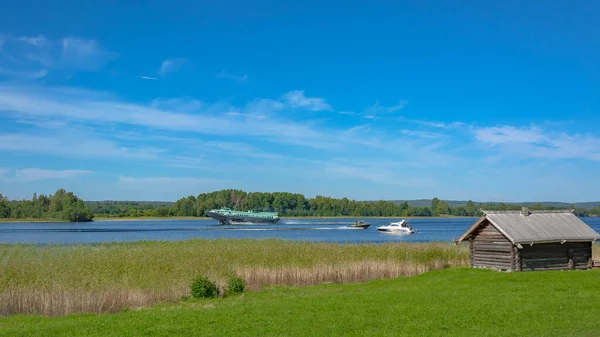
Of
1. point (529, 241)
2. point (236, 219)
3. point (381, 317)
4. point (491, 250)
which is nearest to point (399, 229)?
point (236, 219)

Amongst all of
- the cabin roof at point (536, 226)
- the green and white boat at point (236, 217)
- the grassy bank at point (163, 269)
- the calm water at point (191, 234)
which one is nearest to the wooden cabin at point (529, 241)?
the cabin roof at point (536, 226)

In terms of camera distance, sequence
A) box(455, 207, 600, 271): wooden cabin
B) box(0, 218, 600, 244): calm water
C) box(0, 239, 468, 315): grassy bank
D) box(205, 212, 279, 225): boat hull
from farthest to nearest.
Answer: box(205, 212, 279, 225): boat hull, box(0, 218, 600, 244): calm water, box(455, 207, 600, 271): wooden cabin, box(0, 239, 468, 315): grassy bank

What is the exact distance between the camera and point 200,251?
30.9m

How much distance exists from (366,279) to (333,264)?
6.20ft

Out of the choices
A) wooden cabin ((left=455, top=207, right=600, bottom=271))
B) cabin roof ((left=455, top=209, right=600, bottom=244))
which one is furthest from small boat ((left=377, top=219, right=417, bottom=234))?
wooden cabin ((left=455, top=207, right=600, bottom=271))

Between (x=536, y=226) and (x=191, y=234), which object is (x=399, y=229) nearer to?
(x=191, y=234)

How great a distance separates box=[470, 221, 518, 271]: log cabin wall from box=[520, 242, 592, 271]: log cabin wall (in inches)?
24.4

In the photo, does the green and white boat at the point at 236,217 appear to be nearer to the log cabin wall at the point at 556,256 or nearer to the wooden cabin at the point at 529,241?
the wooden cabin at the point at 529,241

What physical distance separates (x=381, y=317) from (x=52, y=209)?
187827 millimetres

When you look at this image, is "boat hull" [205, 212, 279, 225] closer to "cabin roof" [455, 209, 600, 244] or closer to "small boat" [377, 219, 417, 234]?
"small boat" [377, 219, 417, 234]

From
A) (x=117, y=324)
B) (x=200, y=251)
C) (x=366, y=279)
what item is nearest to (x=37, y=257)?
(x=200, y=251)

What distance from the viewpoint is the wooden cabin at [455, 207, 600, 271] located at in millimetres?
Answer: 25938

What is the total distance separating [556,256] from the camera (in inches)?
1062

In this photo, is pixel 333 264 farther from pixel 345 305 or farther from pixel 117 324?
pixel 117 324
